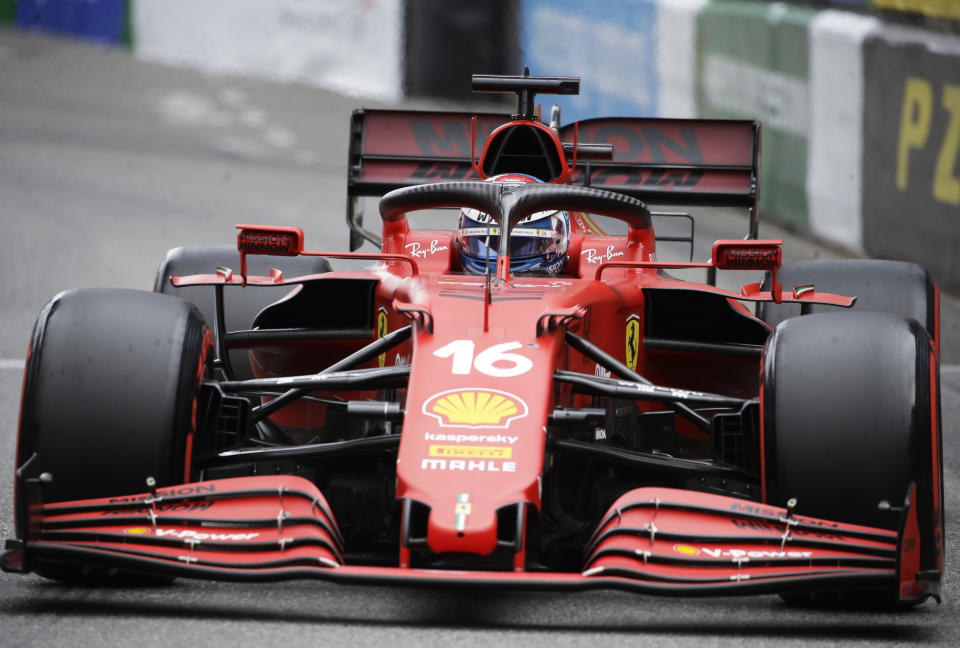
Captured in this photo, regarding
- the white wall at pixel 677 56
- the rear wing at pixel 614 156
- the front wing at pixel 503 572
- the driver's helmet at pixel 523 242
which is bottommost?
the front wing at pixel 503 572

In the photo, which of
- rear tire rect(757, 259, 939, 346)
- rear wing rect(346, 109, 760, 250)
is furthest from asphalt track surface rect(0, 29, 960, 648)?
rear wing rect(346, 109, 760, 250)

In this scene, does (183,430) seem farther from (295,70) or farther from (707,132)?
(295,70)

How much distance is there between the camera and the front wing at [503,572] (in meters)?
4.63

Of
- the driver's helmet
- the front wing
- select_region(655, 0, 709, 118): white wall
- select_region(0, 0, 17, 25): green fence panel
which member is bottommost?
the front wing

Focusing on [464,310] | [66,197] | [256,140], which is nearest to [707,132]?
[464,310]

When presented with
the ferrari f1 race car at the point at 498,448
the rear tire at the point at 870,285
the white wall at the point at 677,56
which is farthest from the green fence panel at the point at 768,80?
the ferrari f1 race car at the point at 498,448

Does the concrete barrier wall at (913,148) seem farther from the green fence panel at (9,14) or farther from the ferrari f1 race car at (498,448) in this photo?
the green fence panel at (9,14)

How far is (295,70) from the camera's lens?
2009 cm

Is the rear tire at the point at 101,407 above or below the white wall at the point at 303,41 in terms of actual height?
below

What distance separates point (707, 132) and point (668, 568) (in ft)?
13.0

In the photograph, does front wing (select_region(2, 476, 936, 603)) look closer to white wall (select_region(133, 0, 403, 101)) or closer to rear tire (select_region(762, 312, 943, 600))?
rear tire (select_region(762, 312, 943, 600))

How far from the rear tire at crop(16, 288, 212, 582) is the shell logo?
0.89 m

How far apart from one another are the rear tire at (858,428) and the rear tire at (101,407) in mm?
1968

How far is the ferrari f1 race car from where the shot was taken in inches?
187
